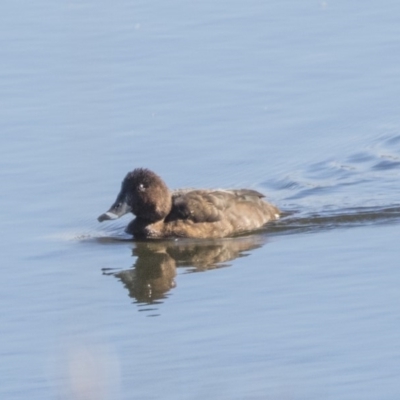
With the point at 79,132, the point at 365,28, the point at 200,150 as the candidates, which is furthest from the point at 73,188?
the point at 365,28

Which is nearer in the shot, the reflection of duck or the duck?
the reflection of duck

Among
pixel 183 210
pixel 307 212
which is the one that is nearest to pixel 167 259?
pixel 183 210

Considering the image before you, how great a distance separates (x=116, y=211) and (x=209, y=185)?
1303 millimetres

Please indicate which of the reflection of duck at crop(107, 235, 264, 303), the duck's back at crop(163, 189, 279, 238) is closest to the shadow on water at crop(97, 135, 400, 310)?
the reflection of duck at crop(107, 235, 264, 303)

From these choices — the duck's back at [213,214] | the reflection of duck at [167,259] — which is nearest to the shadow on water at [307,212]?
the reflection of duck at [167,259]

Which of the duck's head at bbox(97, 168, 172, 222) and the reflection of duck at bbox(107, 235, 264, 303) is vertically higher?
the duck's head at bbox(97, 168, 172, 222)

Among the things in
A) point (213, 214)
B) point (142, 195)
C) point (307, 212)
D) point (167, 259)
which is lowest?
point (167, 259)

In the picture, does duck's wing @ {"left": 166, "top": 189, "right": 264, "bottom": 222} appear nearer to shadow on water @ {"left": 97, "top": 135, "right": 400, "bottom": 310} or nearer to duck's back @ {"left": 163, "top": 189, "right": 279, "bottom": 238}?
duck's back @ {"left": 163, "top": 189, "right": 279, "bottom": 238}

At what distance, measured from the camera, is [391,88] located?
1617 cm

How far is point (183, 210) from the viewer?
1308cm

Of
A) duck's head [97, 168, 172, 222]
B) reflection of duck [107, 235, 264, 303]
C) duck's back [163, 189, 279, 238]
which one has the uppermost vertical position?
duck's head [97, 168, 172, 222]

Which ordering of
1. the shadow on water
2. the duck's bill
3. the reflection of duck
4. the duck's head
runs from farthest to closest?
1. the duck's head
2. the duck's bill
3. the shadow on water
4. the reflection of duck

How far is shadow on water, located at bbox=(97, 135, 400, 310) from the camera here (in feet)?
38.8

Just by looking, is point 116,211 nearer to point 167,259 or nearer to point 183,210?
point 183,210
